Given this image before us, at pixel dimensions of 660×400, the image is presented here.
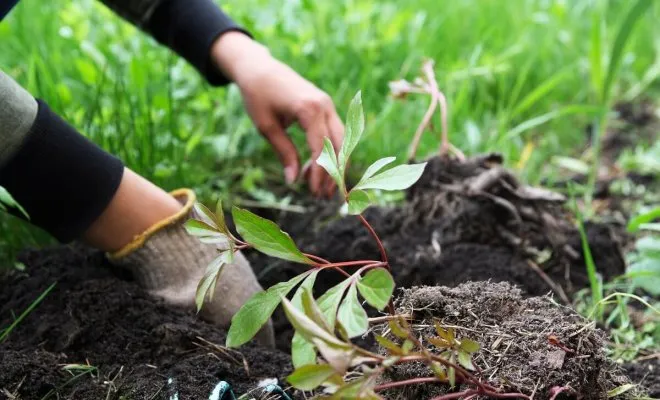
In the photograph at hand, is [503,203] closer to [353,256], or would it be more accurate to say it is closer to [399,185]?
[353,256]

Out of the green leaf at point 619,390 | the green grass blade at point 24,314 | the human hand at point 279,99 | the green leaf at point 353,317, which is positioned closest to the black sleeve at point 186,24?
the human hand at point 279,99

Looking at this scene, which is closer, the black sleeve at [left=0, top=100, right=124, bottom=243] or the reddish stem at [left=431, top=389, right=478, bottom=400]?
the reddish stem at [left=431, top=389, right=478, bottom=400]

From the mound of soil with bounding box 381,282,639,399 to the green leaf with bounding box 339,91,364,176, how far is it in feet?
0.87

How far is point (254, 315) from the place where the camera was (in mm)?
1141

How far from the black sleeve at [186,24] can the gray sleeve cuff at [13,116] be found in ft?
2.43

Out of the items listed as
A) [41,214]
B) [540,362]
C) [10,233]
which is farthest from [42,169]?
[540,362]

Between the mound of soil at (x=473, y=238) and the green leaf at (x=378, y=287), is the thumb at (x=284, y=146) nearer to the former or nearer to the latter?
the mound of soil at (x=473, y=238)

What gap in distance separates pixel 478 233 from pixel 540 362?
951mm

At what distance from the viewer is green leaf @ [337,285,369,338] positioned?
1012 mm

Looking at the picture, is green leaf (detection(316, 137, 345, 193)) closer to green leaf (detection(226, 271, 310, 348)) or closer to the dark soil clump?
green leaf (detection(226, 271, 310, 348))

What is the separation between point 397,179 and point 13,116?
27.1 inches

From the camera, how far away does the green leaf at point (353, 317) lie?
1012 mm

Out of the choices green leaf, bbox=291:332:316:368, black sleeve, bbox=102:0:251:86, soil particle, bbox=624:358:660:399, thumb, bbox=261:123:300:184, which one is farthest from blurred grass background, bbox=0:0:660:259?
green leaf, bbox=291:332:316:368

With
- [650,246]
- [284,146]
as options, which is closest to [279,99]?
[284,146]
